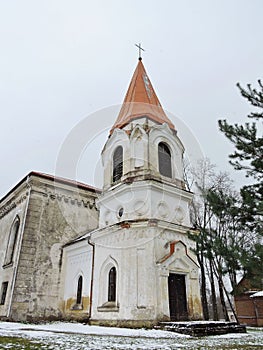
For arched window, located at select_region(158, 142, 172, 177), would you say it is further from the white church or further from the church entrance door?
the church entrance door

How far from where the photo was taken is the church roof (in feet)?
56.4

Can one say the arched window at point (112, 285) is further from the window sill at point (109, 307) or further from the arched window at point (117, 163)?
the arched window at point (117, 163)

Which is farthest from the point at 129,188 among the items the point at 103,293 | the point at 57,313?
the point at 57,313

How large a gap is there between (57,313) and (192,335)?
31.1 ft

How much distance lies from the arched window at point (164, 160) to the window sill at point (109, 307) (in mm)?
6828

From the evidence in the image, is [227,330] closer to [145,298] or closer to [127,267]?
[145,298]

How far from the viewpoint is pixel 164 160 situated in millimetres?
16578

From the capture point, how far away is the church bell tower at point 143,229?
41.2ft

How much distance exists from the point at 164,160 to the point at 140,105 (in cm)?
374

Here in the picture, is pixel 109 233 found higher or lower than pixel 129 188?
lower

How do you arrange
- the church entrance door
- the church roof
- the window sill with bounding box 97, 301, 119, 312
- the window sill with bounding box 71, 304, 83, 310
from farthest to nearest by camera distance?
1. the church roof
2. the window sill with bounding box 71, 304, 83, 310
3. the window sill with bounding box 97, 301, 119, 312
4. the church entrance door

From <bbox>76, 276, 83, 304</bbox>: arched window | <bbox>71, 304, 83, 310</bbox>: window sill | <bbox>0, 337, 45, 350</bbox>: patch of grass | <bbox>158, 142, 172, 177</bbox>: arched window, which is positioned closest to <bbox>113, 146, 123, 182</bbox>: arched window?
Answer: <bbox>158, 142, 172, 177</bbox>: arched window

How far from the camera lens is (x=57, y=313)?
55.3 feet

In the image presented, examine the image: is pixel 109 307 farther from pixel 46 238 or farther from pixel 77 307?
pixel 46 238
